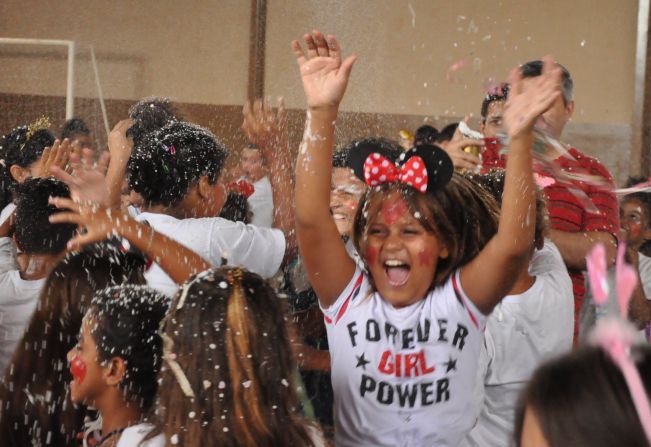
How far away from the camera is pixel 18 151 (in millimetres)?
3730

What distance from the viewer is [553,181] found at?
274 cm

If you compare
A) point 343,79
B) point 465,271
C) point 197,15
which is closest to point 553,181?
point 465,271

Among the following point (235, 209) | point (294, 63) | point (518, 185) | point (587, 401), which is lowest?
point (587, 401)

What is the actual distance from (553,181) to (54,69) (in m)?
4.60

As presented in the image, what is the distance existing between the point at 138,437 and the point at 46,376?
0.52 m

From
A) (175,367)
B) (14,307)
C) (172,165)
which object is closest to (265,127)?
(172,165)

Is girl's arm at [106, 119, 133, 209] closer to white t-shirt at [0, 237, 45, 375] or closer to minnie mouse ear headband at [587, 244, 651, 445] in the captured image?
white t-shirt at [0, 237, 45, 375]

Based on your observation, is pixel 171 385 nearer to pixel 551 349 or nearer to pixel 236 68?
pixel 551 349

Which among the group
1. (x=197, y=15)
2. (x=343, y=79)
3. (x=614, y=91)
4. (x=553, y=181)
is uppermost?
(x=197, y=15)

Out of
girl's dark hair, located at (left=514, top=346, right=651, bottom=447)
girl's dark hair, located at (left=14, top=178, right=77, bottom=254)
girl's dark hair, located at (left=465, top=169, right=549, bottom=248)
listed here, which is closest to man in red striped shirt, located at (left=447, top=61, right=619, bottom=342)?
girl's dark hair, located at (left=465, top=169, right=549, bottom=248)

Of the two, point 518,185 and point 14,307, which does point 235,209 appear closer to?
point 14,307

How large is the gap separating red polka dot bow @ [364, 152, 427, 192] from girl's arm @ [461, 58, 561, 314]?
0.20m

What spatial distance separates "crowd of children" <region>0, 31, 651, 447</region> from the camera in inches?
65.4

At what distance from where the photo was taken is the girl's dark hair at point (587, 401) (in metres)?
0.99
